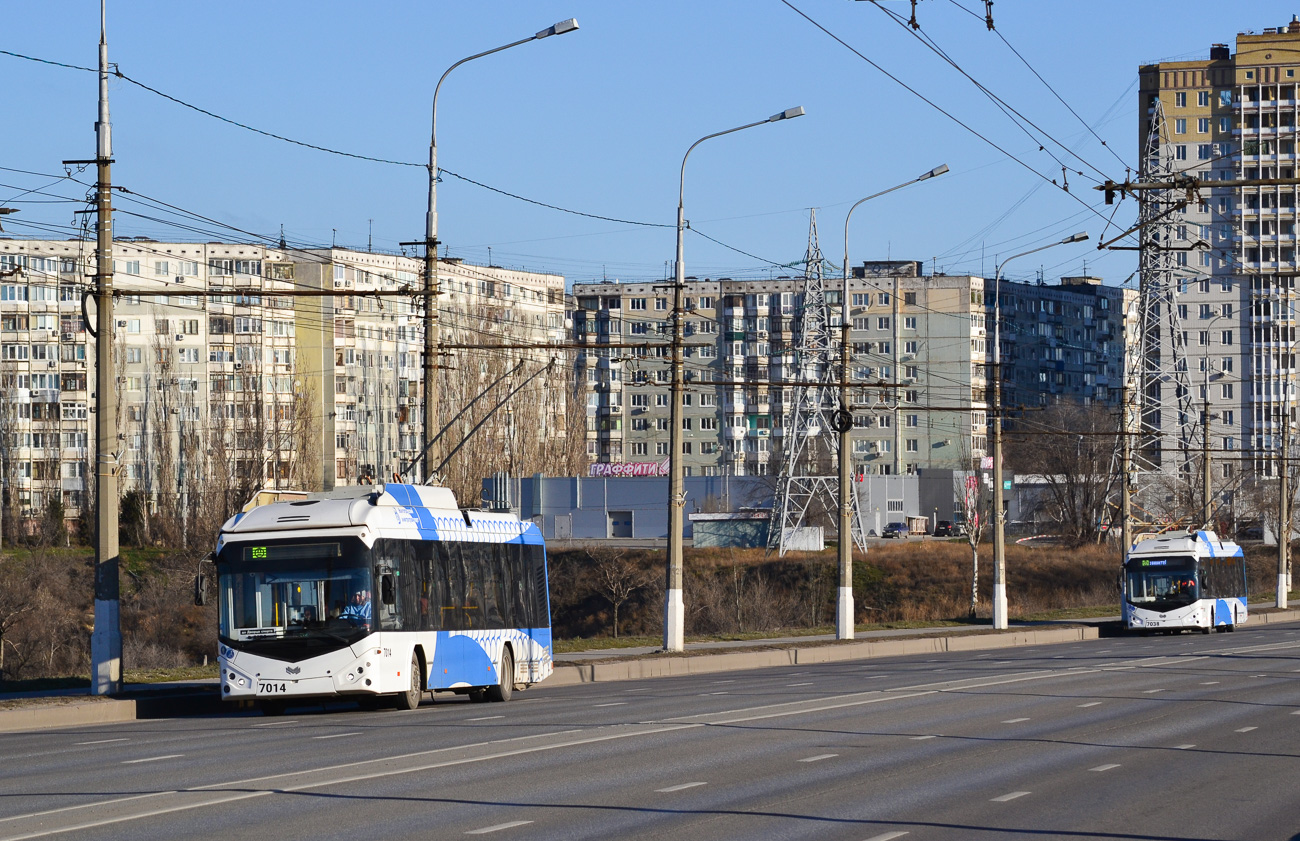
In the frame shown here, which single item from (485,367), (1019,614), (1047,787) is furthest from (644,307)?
(1047,787)

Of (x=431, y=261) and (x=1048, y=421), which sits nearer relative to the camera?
(x=431, y=261)

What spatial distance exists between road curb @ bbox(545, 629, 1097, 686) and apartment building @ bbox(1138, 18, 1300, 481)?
90560 mm

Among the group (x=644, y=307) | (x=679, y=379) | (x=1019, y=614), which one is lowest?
(x=1019, y=614)

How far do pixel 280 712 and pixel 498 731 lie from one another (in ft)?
21.0

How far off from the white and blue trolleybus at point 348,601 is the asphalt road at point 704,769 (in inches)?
24.4

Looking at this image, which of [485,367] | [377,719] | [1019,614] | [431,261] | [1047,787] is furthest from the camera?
[485,367]

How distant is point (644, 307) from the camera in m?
152

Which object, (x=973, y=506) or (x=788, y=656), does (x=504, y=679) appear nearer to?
(x=788, y=656)

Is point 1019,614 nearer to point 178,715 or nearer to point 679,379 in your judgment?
point 679,379

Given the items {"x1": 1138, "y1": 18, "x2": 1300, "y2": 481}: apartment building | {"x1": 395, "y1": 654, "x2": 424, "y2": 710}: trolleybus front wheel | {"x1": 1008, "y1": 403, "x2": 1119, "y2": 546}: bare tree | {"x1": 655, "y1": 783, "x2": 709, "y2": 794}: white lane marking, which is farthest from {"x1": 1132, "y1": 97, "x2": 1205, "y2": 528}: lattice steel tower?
{"x1": 655, "y1": 783, "x2": 709, "y2": 794}: white lane marking

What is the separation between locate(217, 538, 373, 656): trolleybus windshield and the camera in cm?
2119

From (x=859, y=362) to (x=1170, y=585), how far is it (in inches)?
3464

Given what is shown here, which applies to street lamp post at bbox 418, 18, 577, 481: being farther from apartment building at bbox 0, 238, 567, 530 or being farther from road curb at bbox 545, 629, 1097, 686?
apartment building at bbox 0, 238, 567, 530

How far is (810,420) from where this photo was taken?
7594cm
